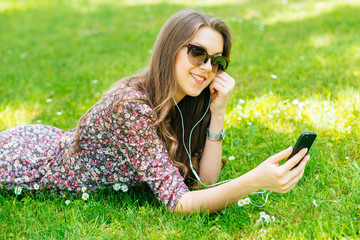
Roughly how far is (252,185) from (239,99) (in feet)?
6.71

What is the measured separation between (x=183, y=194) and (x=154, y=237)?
299 mm

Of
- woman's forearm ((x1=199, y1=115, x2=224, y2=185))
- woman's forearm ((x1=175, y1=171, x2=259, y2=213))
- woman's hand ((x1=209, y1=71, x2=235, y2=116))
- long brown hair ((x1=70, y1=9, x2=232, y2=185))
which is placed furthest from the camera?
woman's forearm ((x1=199, y1=115, x2=224, y2=185))

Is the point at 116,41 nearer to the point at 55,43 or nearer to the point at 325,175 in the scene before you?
the point at 55,43

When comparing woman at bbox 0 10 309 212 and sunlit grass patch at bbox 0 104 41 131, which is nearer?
woman at bbox 0 10 309 212

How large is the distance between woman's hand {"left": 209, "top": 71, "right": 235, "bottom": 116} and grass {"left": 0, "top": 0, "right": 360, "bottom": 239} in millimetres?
541

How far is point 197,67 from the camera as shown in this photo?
8.23 ft

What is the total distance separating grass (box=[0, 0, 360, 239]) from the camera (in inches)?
95.3

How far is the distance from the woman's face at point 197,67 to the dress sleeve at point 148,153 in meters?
0.31

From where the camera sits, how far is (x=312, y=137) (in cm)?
212

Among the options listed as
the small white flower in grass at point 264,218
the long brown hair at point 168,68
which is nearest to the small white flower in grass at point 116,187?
the long brown hair at point 168,68

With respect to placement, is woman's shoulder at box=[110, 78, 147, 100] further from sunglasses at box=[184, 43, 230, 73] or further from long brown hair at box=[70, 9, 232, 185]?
sunglasses at box=[184, 43, 230, 73]

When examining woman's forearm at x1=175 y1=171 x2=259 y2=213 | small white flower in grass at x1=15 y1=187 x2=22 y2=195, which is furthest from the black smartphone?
small white flower in grass at x1=15 y1=187 x2=22 y2=195

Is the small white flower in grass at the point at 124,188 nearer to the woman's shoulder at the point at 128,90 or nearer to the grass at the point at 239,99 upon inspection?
the grass at the point at 239,99

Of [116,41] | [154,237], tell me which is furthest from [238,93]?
[116,41]
